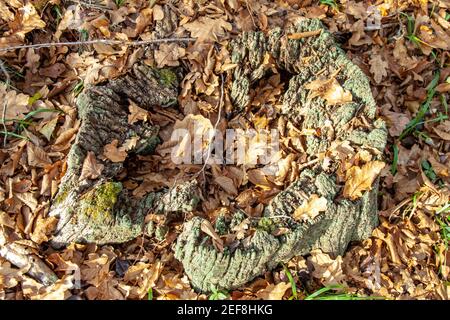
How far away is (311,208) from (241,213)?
517 millimetres

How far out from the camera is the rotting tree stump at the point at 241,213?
3.27 meters

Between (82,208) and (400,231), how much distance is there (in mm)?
2505

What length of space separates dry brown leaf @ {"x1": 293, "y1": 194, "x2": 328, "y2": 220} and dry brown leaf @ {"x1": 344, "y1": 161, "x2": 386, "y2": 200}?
22 centimetres

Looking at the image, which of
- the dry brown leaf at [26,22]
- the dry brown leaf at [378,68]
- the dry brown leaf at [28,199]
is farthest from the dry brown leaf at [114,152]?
the dry brown leaf at [378,68]

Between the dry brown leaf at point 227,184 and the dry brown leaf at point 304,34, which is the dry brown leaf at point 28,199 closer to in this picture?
the dry brown leaf at point 227,184

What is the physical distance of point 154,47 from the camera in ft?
12.8

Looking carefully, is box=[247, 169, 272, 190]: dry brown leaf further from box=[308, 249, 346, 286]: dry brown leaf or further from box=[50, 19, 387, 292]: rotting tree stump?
box=[308, 249, 346, 286]: dry brown leaf

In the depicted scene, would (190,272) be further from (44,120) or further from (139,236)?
(44,120)

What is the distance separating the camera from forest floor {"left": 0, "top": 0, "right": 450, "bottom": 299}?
11.1 ft

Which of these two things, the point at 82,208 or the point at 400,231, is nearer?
the point at 82,208

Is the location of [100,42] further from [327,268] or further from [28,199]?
[327,268]

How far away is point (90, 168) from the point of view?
3.36m
